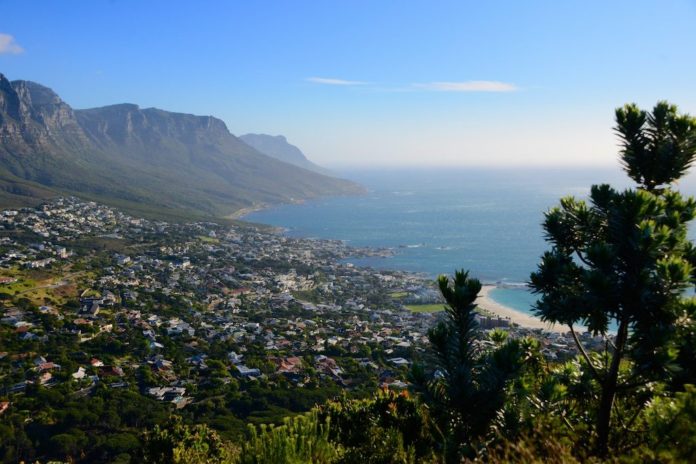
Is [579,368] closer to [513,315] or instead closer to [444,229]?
[513,315]

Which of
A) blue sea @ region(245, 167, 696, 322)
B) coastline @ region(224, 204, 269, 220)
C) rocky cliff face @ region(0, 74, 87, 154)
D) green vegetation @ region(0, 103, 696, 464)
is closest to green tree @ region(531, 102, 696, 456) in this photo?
green vegetation @ region(0, 103, 696, 464)

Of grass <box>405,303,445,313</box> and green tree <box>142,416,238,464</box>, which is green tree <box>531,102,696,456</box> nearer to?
green tree <box>142,416,238,464</box>

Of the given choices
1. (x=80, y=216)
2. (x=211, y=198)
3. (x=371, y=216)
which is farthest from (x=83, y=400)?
(x=211, y=198)

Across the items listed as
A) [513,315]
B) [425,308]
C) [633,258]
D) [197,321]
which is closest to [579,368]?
[633,258]

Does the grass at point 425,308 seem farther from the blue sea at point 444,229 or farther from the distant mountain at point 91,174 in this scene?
the distant mountain at point 91,174

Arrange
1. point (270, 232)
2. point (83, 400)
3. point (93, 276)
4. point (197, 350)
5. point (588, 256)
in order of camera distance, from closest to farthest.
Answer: point (588, 256), point (83, 400), point (197, 350), point (93, 276), point (270, 232)

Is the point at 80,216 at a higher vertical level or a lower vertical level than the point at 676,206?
lower

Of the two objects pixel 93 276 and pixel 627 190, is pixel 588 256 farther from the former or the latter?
pixel 93 276
